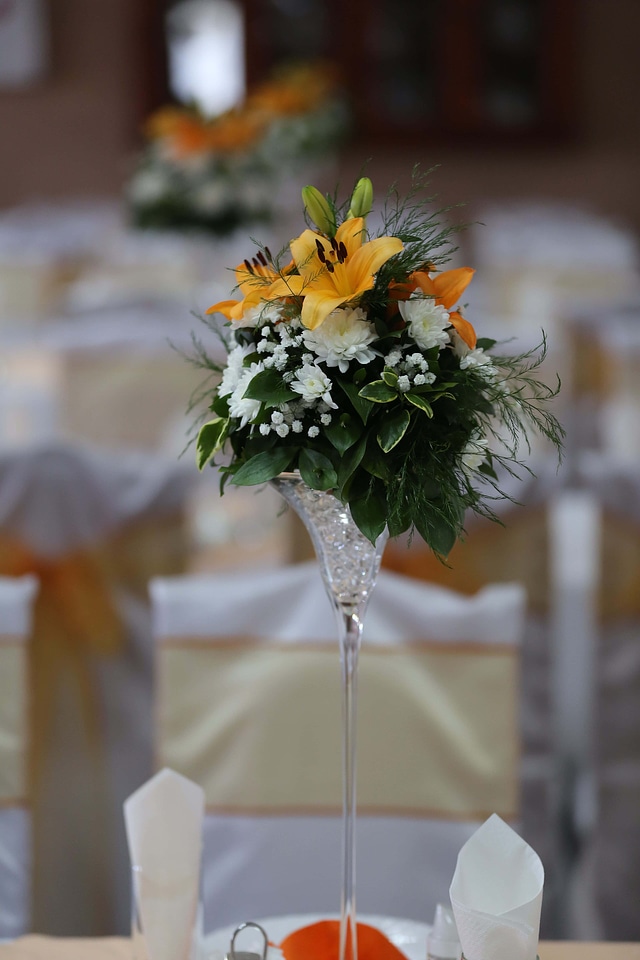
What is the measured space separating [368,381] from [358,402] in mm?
28

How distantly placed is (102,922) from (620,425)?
232 cm

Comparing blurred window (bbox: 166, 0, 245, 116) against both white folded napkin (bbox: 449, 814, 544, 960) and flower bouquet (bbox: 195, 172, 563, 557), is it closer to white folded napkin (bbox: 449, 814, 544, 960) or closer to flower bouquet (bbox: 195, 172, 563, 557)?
flower bouquet (bbox: 195, 172, 563, 557)

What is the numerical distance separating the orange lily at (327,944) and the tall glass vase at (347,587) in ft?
0.11

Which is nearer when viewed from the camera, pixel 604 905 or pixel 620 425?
pixel 604 905

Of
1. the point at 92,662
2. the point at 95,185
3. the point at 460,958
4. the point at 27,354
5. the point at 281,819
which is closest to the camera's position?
the point at 460,958

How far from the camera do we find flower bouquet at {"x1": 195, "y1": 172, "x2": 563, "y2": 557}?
2.83ft

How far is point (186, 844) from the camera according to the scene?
976 mm

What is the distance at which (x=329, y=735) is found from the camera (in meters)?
1.42

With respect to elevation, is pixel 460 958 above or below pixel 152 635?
below

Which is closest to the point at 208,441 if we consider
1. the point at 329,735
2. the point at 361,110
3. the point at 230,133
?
the point at 329,735

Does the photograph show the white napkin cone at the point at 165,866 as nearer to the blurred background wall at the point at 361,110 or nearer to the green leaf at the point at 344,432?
the green leaf at the point at 344,432

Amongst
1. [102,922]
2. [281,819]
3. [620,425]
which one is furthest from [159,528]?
[620,425]

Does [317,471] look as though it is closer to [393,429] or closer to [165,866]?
[393,429]

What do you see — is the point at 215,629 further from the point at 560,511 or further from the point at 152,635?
the point at 560,511
